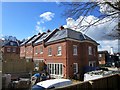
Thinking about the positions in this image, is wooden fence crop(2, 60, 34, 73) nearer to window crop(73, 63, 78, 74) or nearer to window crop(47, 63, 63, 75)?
window crop(47, 63, 63, 75)

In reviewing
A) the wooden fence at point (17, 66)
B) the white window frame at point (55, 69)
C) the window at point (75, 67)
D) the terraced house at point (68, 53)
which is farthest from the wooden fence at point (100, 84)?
the wooden fence at point (17, 66)

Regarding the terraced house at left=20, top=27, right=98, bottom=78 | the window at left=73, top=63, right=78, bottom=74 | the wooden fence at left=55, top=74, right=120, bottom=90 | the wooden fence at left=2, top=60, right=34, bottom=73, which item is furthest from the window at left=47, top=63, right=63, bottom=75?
the wooden fence at left=55, top=74, right=120, bottom=90

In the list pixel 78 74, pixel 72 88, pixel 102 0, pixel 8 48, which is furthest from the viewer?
pixel 8 48

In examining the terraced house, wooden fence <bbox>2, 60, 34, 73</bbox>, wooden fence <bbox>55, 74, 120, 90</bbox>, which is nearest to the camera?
wooden fence <bbox>55, 74, 120, 90</bbox>

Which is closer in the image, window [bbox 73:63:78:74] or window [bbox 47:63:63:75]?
window [bbox 73:63:78:74]

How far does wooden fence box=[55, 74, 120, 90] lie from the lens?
27.2 ft

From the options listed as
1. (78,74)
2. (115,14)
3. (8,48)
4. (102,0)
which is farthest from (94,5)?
(8,48)

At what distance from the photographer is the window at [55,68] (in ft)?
90.7

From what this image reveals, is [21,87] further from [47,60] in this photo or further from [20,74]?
[47,60]

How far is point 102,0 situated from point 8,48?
46210mm

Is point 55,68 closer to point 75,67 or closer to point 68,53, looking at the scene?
point 75,67

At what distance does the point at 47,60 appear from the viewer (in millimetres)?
31094

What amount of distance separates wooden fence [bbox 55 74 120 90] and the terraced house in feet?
43.1

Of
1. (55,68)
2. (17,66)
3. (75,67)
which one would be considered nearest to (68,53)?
(75,67)
